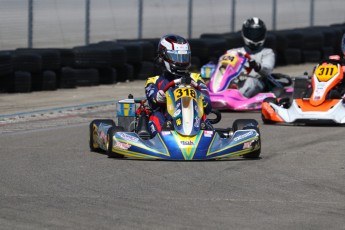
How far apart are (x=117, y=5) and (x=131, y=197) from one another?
14.3 meters

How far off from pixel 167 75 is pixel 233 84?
17.0ft

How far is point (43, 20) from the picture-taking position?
20.2 metres

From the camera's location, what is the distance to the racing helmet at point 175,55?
38.2 feet

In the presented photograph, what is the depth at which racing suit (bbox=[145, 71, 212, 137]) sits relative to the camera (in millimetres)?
11344

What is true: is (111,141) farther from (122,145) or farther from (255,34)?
(255,34)

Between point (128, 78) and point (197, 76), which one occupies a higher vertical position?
point (197, 76)

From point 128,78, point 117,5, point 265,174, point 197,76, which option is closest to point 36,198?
point 265,174

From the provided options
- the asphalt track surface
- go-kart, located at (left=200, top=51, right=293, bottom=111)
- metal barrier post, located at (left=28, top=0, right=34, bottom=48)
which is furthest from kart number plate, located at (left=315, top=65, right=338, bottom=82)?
metal barrier post, located at (left=28, top=0, right=34, bottom=48)

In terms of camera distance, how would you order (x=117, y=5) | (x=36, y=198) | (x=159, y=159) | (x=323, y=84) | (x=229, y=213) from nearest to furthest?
(x=229, y=213)
(x=36, y=198)
(x=159, y=159)
(x=323, y=84)
(x=117, y=5)

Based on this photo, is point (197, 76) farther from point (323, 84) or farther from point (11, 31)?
point (11, 31)

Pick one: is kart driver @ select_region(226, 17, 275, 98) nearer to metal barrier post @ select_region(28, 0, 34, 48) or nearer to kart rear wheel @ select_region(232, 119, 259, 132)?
metal barrier post @ select_region(28, 0, 34, 48)

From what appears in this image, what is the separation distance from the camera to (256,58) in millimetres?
17562

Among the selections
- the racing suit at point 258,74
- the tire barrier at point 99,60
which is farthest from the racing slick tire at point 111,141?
the tire barrier at point 99,60

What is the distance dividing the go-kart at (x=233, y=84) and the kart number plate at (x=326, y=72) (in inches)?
75.0
